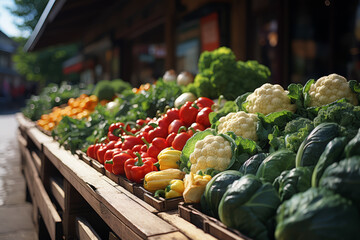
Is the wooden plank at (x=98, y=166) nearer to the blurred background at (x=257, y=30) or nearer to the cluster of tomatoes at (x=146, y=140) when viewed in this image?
the cluster of tomatoes at (x=146, y=140)

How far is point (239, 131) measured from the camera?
2.25 metres

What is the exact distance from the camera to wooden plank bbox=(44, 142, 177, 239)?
1.61 m

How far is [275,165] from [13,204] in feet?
16.7

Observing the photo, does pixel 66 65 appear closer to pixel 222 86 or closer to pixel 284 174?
pixel 222 86

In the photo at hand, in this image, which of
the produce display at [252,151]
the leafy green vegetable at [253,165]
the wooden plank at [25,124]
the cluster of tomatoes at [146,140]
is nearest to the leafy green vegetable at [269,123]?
the produce display at [252,151]

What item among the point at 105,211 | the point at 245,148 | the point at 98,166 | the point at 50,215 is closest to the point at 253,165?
the point at 245,148

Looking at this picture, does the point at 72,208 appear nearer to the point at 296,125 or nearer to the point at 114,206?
the point at 114,206

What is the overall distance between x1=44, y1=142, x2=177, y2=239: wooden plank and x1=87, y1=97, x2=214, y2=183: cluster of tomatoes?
159 mm

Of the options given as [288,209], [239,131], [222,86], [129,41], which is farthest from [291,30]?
[129,41]

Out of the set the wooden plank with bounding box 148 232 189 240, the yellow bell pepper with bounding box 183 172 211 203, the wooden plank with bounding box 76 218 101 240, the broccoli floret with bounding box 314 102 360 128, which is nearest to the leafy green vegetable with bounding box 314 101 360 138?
the broccoli floret with bounding box 314 102 360 128

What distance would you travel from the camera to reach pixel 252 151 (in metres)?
2.09

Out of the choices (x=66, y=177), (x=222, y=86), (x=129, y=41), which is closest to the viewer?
(x=66, y=177)

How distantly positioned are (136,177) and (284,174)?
1.11m

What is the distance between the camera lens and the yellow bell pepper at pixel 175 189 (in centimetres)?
200
